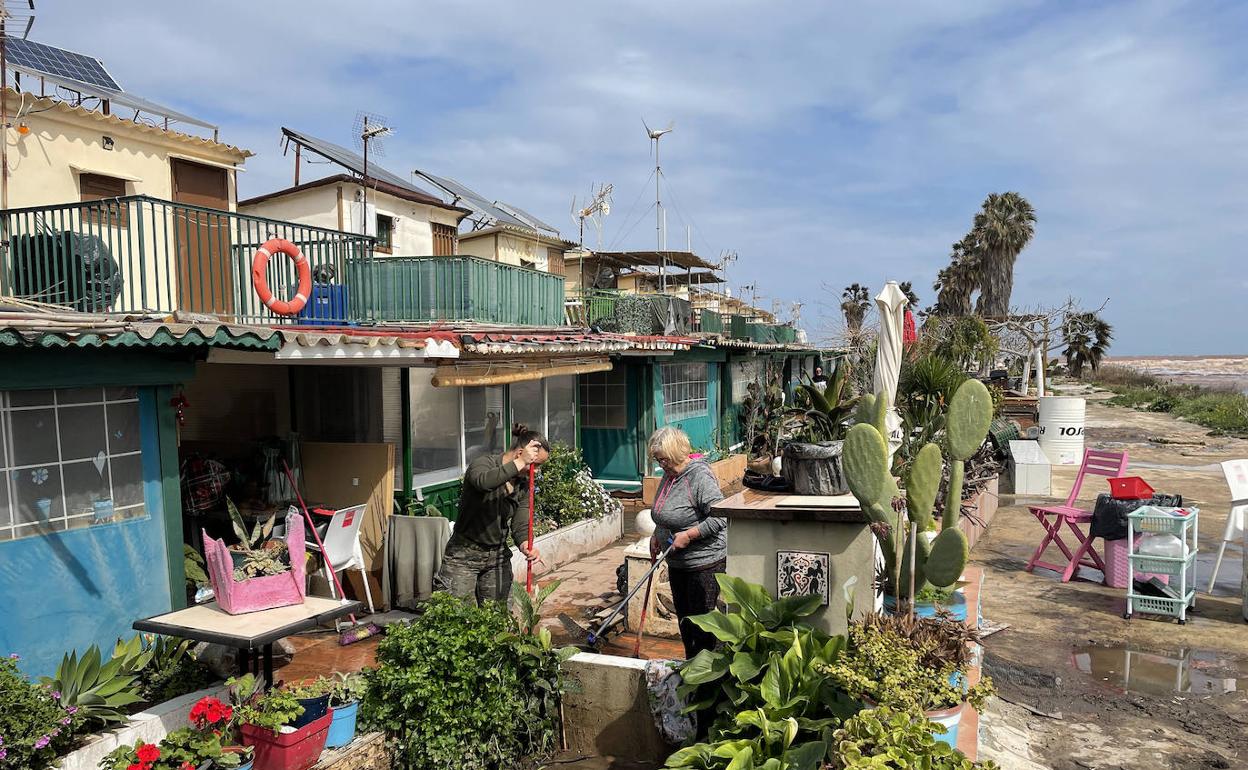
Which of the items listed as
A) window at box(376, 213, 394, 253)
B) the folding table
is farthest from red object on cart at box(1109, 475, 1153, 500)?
window at box(376, 213, 394, 253)

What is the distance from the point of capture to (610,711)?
4.79 meters

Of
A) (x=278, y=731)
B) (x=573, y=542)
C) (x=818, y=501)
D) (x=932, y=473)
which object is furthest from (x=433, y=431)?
(x=932, y=473)

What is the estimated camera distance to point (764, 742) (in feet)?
10.8

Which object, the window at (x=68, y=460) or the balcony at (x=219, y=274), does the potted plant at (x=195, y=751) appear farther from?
the balcony at (x=219, y=274)

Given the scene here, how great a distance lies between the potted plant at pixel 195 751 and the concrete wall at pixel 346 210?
45.0 feet

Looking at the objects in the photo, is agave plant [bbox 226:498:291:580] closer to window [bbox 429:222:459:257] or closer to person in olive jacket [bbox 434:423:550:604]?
person in olive jacket [bbox 434:423:550:604]

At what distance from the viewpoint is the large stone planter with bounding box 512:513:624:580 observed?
8.24 meters

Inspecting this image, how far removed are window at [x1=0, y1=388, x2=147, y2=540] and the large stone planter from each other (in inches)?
145

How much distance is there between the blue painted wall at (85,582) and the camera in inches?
168

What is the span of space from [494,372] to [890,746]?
5260 millimetres

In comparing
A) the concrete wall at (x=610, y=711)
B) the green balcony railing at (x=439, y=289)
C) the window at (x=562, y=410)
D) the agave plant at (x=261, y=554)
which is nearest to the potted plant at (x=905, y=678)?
the concrete wall at (x=610, y=711)

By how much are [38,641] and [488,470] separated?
265 cm

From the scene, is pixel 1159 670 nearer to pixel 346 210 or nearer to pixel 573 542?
pixel 573 542

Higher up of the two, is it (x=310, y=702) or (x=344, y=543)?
(x=344, y=543)
